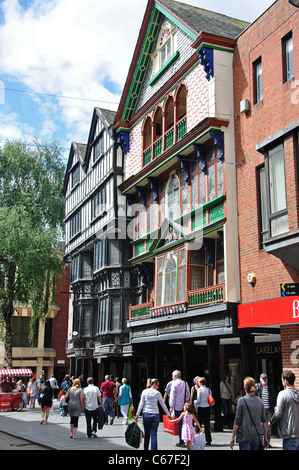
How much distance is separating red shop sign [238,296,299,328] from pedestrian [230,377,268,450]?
6309 mm

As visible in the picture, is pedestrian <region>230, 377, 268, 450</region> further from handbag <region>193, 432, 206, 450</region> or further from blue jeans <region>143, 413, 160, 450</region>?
blue jeans <region>143, 413, 160, 450</region>

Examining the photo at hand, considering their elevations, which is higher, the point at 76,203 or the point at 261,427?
the point at 76,203

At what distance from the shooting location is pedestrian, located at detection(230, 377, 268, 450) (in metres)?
7.93

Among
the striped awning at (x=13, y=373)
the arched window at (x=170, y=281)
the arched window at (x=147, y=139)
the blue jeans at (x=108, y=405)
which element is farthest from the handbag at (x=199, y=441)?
the striped awning at (x=13, y=373)

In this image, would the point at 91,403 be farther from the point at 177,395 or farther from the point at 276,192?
the point at 276,192

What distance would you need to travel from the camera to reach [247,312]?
54.0ft

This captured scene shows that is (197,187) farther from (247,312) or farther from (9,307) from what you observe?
(9,307)

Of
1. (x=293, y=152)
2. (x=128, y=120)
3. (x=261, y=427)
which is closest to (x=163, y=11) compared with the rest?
(x=128, y=120)

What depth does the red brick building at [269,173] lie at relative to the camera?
14258 mm

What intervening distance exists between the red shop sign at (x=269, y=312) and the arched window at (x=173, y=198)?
6117mm

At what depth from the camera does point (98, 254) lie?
30.3m

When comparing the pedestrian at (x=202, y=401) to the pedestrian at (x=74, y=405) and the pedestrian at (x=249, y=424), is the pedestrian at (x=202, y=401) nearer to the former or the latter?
the pedestrian at (x=74, y=405)

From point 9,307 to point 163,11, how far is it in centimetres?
1926

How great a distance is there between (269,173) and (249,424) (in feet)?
28.2
